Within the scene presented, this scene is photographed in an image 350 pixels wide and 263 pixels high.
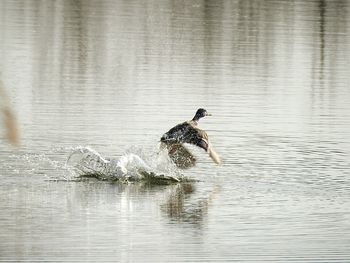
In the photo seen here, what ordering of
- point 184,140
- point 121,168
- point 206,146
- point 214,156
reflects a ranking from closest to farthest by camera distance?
point 121,168
point 214,156
point 206,146
point 184,140

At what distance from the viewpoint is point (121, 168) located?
2012cm

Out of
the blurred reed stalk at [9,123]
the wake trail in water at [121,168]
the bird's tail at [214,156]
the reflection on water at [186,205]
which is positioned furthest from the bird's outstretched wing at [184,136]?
the blurred reed stalk at [9,123]

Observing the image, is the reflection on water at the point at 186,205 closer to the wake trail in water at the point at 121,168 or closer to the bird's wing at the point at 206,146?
the wake trail in water at the point at 121,168

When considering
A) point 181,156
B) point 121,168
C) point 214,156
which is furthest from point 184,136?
point 121,168

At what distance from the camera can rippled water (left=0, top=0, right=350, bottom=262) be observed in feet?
52.4

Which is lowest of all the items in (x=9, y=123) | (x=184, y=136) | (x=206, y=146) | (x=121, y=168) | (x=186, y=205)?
(x=186, y=205)

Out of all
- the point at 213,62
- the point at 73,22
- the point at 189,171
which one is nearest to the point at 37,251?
the point at 189,171

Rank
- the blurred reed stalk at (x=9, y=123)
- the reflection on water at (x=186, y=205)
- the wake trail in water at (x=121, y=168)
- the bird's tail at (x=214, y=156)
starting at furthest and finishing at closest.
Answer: the bird's tail at (x=214, y=156)
the wake trail in water at (x=121, y=168)
the reflection on water at (x=186, y=205)
the blurred reed stalk at (x=9, y=123)

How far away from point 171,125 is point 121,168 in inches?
212

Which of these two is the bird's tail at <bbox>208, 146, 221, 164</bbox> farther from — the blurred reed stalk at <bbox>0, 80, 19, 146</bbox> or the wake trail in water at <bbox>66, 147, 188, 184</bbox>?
the blurred reed stalk at <bbox>0, 80, 19, 146</bbox>

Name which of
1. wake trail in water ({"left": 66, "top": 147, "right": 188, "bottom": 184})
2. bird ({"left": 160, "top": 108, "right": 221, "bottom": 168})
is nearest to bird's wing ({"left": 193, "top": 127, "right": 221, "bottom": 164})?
bird ({"left": 160, "top": 108, "right": 221, "bottom": 168})

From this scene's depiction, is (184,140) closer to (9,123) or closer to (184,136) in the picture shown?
(184,136)

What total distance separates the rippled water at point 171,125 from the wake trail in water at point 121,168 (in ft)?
0.83

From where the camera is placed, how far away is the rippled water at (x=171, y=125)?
52.4ft
